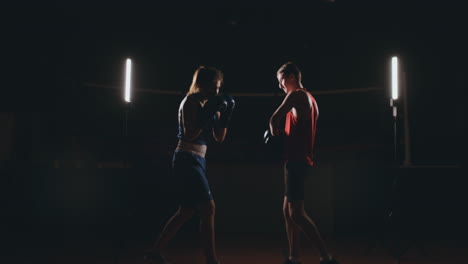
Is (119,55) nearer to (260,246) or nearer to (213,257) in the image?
(260,246)

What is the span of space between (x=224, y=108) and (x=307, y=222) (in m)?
0.93

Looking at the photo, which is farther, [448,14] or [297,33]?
[297,33]

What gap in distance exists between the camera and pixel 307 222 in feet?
8.65

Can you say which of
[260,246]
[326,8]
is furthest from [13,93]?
[326,8]

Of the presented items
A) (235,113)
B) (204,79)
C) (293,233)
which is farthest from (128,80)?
(235,113)

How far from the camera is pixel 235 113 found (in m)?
5.97

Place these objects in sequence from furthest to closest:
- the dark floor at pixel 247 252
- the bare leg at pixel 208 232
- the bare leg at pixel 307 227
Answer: the dark floor at pixel 247 252, the bare leg at pixel 307 227, the bare leg at pixel 208 232

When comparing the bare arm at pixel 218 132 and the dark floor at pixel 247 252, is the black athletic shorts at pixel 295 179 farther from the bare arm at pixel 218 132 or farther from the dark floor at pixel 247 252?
the dark floor at pixel 247 252

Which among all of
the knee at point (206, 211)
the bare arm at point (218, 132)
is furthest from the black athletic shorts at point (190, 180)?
the bare arm at point (218, 132)

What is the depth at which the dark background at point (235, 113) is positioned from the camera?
461cm

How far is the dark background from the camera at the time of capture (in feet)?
15.1

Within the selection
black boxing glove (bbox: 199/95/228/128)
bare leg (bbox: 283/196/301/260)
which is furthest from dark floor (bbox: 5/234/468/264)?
black boxing glove (bbox: 199/95/228/128)

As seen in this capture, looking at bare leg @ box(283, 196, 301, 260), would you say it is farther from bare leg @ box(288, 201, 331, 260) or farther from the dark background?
the dark background

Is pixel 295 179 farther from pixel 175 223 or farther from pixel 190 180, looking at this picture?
pixel 175 223
